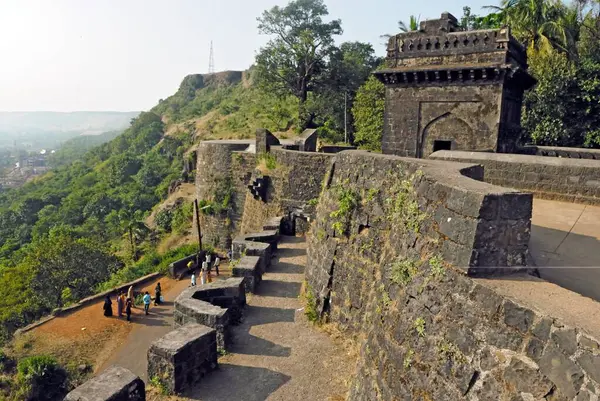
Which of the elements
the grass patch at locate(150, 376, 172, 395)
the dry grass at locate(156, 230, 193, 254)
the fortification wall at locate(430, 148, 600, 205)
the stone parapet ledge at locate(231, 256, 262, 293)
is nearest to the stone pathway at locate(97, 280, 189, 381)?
the stone parapet ledge at locate(231, 256, 262, 293)

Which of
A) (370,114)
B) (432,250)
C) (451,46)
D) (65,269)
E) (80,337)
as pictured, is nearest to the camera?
(432,250)

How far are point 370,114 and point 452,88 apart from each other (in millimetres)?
13375

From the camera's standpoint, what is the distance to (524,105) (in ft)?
69.8

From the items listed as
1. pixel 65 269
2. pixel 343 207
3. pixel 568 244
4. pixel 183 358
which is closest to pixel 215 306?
pixel 183 358

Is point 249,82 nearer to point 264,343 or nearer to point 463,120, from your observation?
point 463,120

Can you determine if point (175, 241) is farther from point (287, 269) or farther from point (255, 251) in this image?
point (287, 269)

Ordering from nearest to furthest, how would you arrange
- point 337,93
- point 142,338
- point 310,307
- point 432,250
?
1. point 432,250
2. point 310,307
3. point 142,338
4. point 337,93

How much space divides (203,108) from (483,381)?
67.4m

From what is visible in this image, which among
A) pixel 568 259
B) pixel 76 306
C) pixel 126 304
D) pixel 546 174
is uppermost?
pixel 546 174

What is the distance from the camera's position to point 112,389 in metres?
5.64

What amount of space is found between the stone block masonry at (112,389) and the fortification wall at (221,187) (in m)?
12.9

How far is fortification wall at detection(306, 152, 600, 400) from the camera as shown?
108 inches

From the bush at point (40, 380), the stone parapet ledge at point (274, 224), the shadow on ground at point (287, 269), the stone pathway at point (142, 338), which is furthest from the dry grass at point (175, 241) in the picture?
the shadow on ground at point (287, 269)

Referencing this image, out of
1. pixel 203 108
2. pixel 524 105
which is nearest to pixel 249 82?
pixel 203 108
